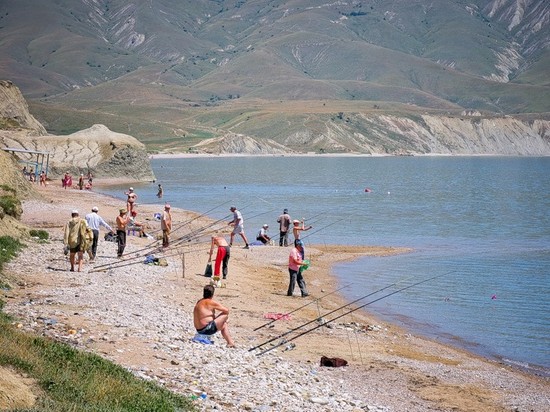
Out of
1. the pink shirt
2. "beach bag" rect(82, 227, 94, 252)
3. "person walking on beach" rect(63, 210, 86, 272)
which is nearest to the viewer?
"person walking on beach" rect(63, 210, 86, 272)

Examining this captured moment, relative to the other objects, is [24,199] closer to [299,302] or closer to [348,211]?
[299,302]

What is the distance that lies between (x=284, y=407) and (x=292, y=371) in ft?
6.68

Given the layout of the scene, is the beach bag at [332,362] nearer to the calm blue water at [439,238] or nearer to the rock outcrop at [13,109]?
the calm blue water at [439,238]

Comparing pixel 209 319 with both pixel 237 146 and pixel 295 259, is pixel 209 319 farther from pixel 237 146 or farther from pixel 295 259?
pixel 237 146

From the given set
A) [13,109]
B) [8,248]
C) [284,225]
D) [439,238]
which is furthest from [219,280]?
[13,109]

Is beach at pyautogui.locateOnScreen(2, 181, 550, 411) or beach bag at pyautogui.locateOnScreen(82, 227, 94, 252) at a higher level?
beach bag at pyautogui.locateOnScreen(82, 227, 94, 252)

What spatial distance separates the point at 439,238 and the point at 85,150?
3937cm

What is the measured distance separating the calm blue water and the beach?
5.43 ft

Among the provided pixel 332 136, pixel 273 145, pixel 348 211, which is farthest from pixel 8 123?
pixel 332 136

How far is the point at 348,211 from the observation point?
173 feet

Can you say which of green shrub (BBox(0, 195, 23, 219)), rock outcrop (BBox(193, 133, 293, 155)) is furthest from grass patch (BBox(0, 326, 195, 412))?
rock outcrop (BBox(193, 133, 293, 155))

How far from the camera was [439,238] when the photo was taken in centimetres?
3912

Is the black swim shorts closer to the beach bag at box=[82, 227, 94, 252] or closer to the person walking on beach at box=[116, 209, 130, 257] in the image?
the beach bag at box=[82, 227, 94, 252]

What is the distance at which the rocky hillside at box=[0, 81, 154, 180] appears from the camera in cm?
6575
